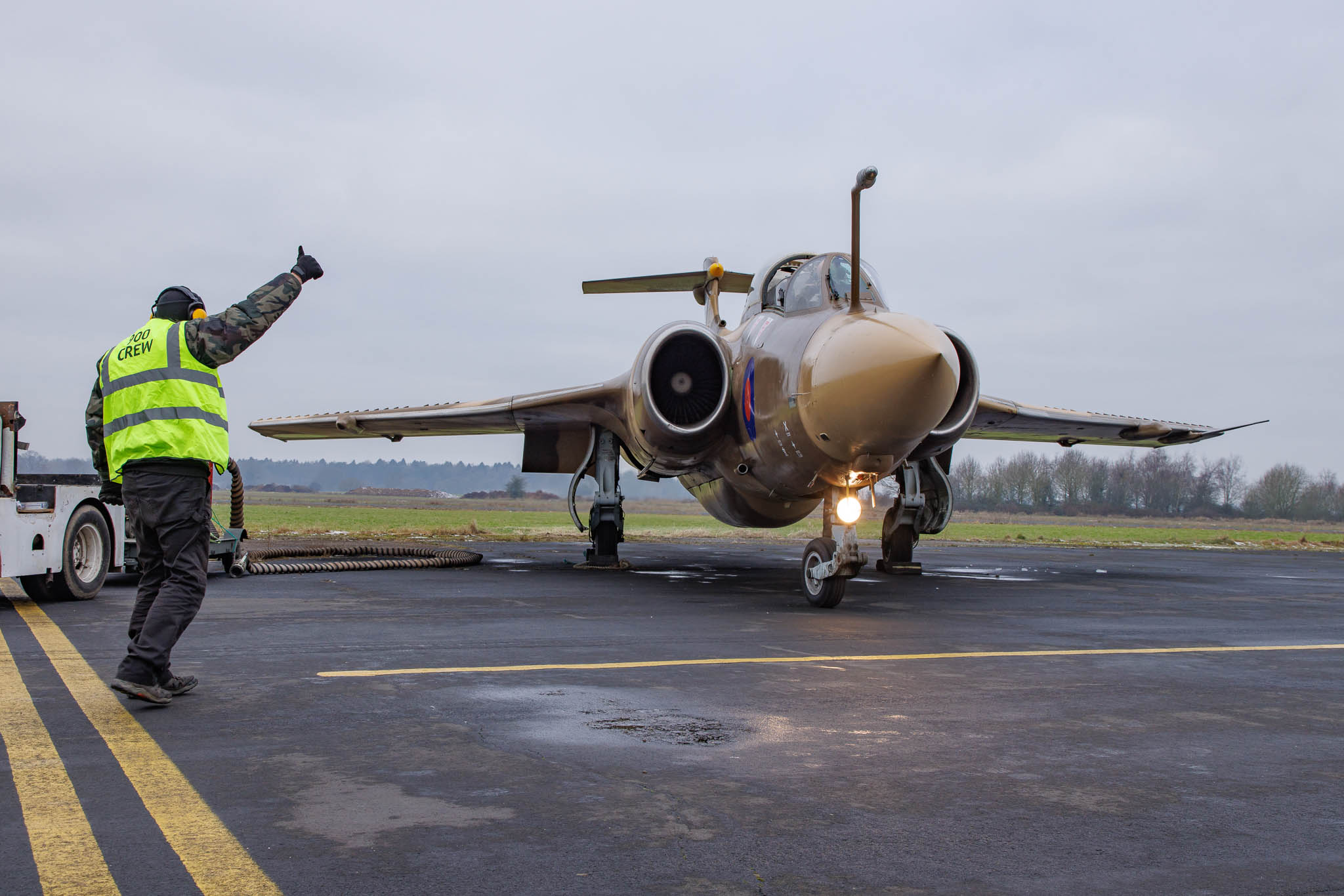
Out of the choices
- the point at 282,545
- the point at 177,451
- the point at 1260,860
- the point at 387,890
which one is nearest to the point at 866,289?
the point at 177,451

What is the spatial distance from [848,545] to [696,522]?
107 ft

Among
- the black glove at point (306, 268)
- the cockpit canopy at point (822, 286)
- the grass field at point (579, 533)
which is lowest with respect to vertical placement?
the grass field at point (579, 533)

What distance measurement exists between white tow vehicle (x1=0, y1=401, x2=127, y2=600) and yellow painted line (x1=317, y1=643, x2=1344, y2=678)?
16.5 feet

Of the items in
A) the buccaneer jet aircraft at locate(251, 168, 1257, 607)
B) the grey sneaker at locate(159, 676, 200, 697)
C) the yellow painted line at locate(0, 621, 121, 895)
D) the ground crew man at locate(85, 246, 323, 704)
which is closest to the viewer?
the yellow painted line at locate(0, 621, 121, 895)

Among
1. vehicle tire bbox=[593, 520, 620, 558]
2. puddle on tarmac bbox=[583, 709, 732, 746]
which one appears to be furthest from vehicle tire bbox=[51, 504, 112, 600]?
puddle on tarmac bbox=[583, 709, 732, 746]

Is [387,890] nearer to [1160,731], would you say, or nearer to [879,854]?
[879,854]

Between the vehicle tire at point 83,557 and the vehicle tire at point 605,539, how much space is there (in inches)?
248

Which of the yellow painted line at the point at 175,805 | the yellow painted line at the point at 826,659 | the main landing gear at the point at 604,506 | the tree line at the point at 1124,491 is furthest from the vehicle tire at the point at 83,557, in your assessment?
the tree line at the point at 1124,491

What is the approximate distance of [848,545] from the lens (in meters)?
8.91

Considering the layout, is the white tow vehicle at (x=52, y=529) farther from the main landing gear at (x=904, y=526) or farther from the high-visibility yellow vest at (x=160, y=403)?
the main landing gear at (x=904, y=526)

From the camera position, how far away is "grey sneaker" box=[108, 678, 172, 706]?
15.0 feet

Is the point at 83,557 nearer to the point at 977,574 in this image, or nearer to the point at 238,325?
the point at 238,325

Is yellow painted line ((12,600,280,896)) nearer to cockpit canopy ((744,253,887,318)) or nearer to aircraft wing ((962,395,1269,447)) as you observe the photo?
cockpit canopy ((744,253,887,318))

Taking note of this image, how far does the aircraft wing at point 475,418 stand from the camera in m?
14.1
